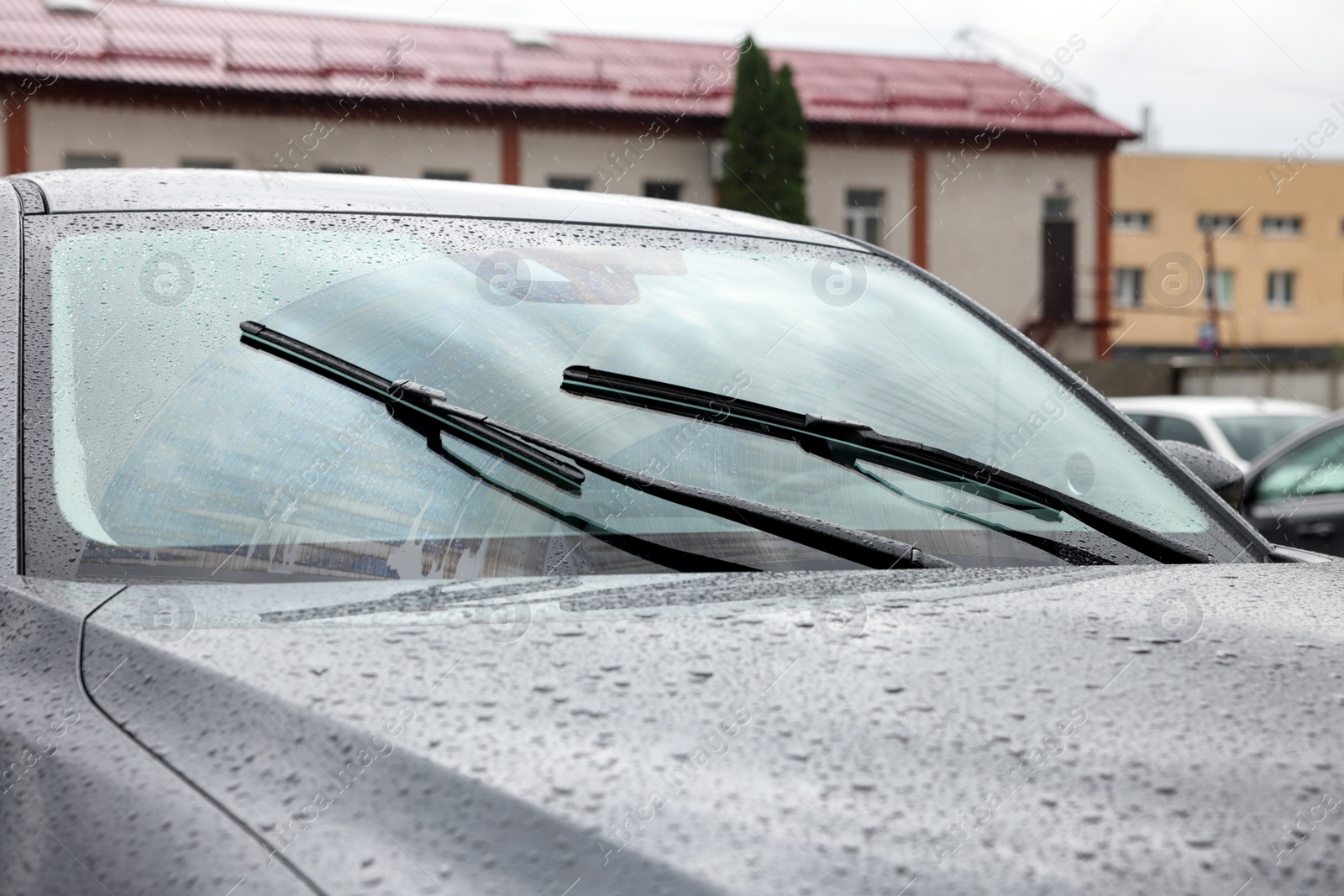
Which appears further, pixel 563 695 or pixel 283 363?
pixel 283 363

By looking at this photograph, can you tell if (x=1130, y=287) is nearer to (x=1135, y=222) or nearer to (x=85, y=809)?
(x=1135, y=222)

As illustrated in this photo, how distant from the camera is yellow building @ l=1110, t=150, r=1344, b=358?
46875 mm

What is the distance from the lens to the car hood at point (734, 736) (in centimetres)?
92

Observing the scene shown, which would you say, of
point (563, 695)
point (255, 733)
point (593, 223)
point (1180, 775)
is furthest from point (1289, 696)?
point (593, 223)

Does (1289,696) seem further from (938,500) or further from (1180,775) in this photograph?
(938,500)

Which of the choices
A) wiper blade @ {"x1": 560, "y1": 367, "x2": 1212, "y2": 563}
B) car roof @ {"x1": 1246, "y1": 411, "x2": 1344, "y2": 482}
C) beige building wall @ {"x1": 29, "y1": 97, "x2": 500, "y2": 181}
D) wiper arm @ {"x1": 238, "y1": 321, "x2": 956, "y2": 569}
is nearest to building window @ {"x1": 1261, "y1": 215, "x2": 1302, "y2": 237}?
beige building wall @ {"x1": 29, "y1": 97, "x2": 500, "y2": 181}

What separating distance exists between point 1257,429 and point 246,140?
2030cm

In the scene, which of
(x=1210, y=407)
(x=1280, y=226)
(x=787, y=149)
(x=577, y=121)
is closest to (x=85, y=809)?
(x=1210, y=407)

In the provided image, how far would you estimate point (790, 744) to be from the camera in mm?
1022

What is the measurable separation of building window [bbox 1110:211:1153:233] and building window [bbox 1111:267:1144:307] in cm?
139

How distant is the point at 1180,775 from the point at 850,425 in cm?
79

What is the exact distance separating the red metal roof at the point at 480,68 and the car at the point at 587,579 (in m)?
26.4

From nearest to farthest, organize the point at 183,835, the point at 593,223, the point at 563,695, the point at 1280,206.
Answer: the point at 183,835
the point at 563,695
the point at 593,223
the point at 1280,206

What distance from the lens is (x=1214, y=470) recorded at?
7.14 ft
